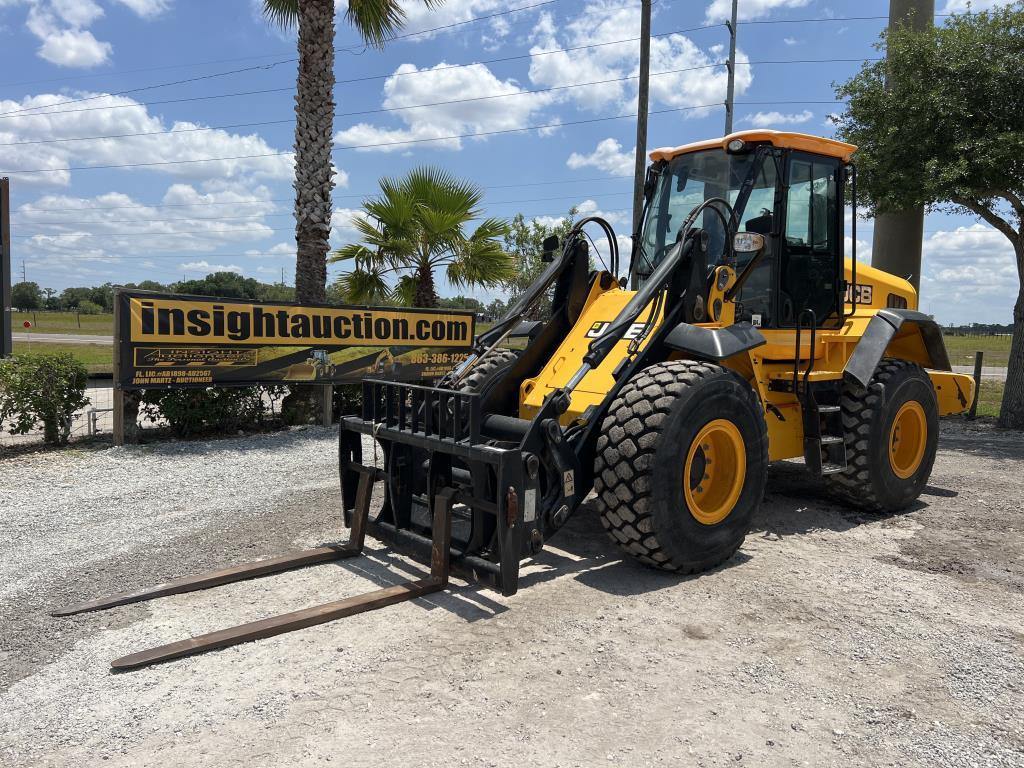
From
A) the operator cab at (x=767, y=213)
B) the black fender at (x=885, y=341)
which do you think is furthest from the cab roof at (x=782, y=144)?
the black fender at (x=885, y=341)

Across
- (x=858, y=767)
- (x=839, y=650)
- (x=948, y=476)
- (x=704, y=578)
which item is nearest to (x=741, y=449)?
(x=704, y=578)

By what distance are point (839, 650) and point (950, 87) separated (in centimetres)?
1047

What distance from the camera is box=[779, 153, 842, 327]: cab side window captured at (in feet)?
19.9

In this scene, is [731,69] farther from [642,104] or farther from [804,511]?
[804,511]

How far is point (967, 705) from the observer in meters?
3.32

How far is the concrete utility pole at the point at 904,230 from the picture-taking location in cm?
1404

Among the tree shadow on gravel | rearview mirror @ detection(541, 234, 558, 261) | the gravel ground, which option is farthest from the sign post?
the tree shadow on gravel

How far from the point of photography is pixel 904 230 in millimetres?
14406

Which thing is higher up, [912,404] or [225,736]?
[912,404]

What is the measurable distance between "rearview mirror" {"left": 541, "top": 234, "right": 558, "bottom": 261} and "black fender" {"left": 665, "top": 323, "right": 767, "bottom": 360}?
1.42 metres

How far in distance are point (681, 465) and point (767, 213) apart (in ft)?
8.06

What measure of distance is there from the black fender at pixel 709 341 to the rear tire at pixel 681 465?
147 mm

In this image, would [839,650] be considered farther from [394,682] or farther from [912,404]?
[912,404]

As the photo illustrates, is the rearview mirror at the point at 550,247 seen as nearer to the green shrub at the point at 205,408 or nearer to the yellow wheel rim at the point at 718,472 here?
the yellow wheel rim at the point at 718,472
